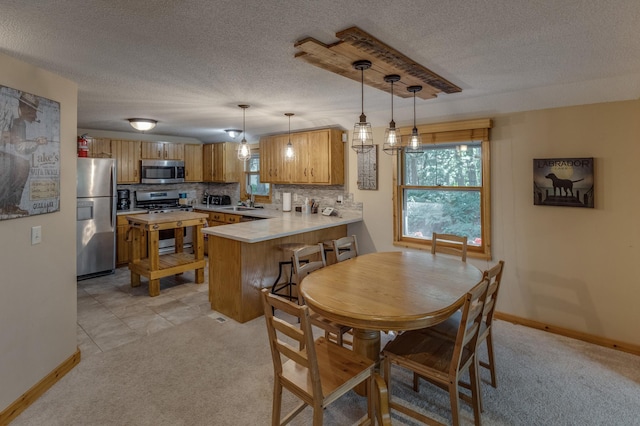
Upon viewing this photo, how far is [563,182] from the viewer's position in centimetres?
316

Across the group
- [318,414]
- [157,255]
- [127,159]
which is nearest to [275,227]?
[157,255]

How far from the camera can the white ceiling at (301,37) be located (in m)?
1.63

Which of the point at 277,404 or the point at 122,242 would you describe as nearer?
the point at 277,404

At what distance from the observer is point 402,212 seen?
14.3 ft

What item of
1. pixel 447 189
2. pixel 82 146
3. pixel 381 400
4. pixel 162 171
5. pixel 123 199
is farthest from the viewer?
pixel 162 171

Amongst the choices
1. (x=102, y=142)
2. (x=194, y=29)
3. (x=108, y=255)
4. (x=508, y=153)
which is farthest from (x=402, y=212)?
(x=102, y=142)

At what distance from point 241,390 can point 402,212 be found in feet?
9.38

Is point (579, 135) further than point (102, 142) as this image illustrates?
No

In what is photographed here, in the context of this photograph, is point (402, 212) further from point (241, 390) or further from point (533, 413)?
point (241, 390)

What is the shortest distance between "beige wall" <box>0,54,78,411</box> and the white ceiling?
0.19 metres

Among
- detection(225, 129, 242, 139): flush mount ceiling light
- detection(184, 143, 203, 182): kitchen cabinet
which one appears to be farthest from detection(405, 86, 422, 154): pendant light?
detection(184, 143, 203, 182): kitchen cabinet

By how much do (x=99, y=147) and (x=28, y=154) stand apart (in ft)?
12.1

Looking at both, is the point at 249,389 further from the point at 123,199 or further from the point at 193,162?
the point at 193,162

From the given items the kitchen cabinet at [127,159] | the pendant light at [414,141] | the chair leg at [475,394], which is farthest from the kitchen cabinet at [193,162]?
the chair leg at [475,394]
